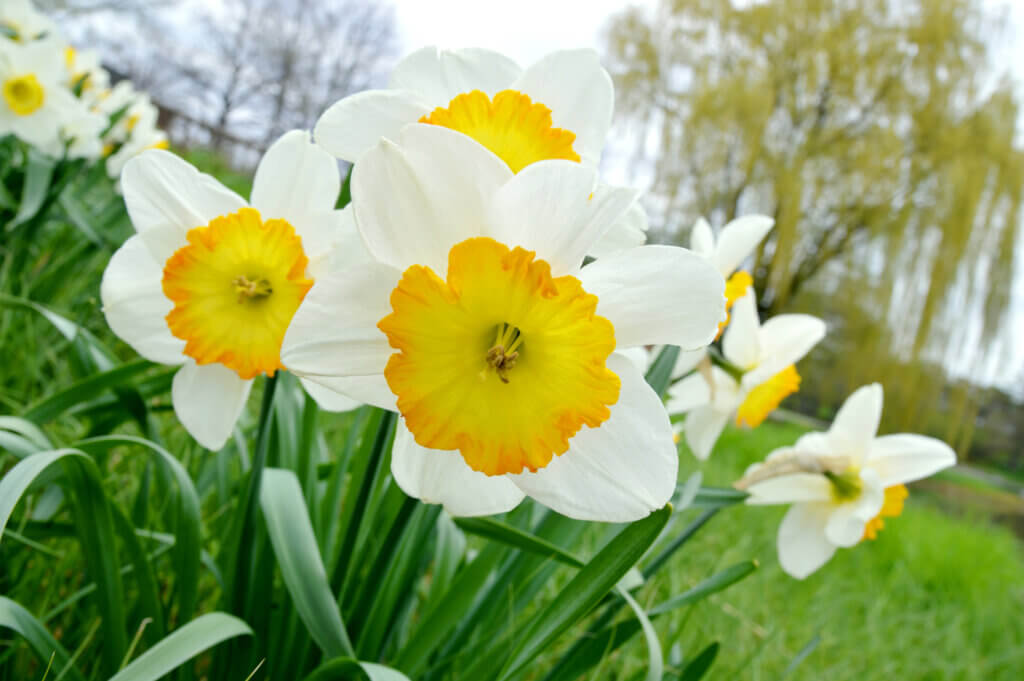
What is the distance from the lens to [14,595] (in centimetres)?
86

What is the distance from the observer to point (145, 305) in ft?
2.17

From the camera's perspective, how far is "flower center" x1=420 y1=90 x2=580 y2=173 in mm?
531

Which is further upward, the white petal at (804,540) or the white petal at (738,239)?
the white petal at (738,239)

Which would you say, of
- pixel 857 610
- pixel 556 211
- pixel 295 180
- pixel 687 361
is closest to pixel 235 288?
pixel 295 180

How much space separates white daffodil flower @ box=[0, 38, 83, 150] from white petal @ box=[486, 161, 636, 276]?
6.23 ft

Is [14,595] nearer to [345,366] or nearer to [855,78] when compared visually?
[345,366]

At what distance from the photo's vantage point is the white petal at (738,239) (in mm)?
825

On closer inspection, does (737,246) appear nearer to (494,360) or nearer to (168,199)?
(494,360)

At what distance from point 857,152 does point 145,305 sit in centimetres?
937

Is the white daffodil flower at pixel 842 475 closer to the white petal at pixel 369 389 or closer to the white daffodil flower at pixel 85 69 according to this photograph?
the white petal at pixel 369 389

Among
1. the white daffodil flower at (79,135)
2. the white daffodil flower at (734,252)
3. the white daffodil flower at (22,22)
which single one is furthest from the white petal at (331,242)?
the white daffodil flower at (22,22)

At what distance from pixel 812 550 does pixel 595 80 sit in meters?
0.79

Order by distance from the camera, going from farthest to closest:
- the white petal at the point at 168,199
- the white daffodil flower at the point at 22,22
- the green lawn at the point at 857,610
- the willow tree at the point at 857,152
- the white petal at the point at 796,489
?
the willow tree at the point at 857,152, the white daffodil flower at the point at 22,22, the green lawn at the point at 857,610, the white petal at the point at 796,489, the white petal at the point at 168,199

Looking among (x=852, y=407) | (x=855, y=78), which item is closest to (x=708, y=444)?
(x=852, y=407)
